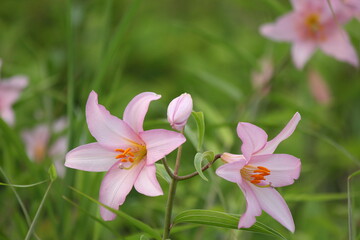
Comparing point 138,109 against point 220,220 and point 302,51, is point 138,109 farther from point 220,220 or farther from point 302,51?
point 302,51

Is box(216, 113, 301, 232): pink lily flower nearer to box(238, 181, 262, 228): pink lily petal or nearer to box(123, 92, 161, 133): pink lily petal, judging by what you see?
box(238, 181, 262, 228): pink lily petal

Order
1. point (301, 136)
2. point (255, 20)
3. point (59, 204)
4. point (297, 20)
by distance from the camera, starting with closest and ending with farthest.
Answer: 1. point (59, 204)
2. point (297, 20)
3. point (301, 136)
4. point (255, 20)

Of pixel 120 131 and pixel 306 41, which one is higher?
pixel 120 131

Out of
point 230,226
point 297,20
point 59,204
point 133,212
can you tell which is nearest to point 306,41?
point 297,20

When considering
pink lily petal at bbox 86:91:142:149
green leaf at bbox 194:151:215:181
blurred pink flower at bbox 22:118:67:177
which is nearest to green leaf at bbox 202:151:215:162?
green leaf at bbox 194:151:215:181

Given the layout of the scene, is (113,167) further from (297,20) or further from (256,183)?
(297,20)
